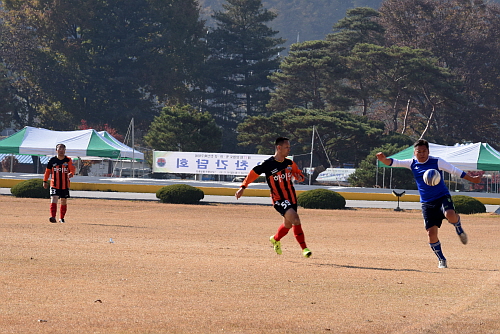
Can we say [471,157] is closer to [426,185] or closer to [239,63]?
[426,185]

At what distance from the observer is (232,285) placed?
31.2 ft

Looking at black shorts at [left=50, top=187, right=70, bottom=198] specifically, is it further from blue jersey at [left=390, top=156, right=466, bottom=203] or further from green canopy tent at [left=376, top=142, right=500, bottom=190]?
green canopy tent at [left=376, top=142, right=500, bottom=190]

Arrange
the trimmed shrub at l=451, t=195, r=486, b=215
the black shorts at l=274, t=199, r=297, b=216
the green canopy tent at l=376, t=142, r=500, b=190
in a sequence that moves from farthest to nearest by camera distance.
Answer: the green canopy tent at l=376, t=142, r=500, b=190 < the trimmed shrub at l=451, t=195, r=486, b=215 < the black shorts at l=274, t=199, r=297, b=216

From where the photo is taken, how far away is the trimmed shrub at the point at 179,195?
36656 millimetres

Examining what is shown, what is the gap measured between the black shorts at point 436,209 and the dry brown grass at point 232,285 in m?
0.80

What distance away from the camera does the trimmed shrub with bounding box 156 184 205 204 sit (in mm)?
36656

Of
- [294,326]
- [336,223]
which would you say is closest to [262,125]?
[336,223]

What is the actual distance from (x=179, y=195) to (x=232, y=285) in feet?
89.7

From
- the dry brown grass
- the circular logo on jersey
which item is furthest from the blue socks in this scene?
the circular logo on jersey

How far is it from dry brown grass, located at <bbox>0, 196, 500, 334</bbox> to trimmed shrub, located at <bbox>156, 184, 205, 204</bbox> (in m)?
17.4

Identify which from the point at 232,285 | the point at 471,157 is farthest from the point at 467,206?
the point at 232,285

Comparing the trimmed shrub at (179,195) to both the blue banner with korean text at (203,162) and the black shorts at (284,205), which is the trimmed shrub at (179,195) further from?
the black shorts at (284,205)

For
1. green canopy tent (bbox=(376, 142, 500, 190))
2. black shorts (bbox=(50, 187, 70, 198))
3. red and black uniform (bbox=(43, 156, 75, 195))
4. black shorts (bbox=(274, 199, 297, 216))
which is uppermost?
green canopy tent (bbox=(376, 142, 500, 190))

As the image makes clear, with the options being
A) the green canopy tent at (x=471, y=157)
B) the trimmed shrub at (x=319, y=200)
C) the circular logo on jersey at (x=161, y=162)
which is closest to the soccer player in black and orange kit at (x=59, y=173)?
the trimmed shrub at (x=319, y=200)
